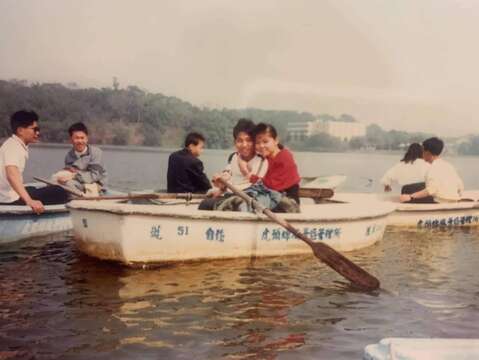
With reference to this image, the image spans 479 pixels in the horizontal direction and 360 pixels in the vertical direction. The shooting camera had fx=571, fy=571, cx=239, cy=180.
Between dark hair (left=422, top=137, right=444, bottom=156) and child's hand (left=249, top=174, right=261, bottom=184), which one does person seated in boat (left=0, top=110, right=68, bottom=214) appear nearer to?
child's hand (left=249, top=174, right=261, bottom=184)

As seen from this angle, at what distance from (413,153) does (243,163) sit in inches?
123

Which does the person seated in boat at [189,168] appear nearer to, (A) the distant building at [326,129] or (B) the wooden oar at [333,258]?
(B) the wooden oar at [333,258]

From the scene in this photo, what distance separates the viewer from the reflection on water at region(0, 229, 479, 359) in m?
3.24

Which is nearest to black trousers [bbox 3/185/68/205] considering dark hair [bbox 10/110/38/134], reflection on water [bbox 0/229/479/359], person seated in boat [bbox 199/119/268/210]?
reflection on water [bbox 0/229/479/359]

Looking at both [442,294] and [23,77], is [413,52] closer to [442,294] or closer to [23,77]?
[442,294]

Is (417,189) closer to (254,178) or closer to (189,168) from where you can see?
(254,178)

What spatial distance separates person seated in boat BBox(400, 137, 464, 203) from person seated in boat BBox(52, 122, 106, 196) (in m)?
4.18

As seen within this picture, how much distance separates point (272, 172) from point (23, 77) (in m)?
2.75

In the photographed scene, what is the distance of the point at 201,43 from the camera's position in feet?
20.1

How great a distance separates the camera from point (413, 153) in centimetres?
791

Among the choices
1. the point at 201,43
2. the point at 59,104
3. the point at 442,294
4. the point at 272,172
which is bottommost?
the point at 442,294

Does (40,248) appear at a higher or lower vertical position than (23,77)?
lower

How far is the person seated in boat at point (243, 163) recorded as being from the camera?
5676 mm

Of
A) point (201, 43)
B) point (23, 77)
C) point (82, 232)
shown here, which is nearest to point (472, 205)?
point (201, 43)
